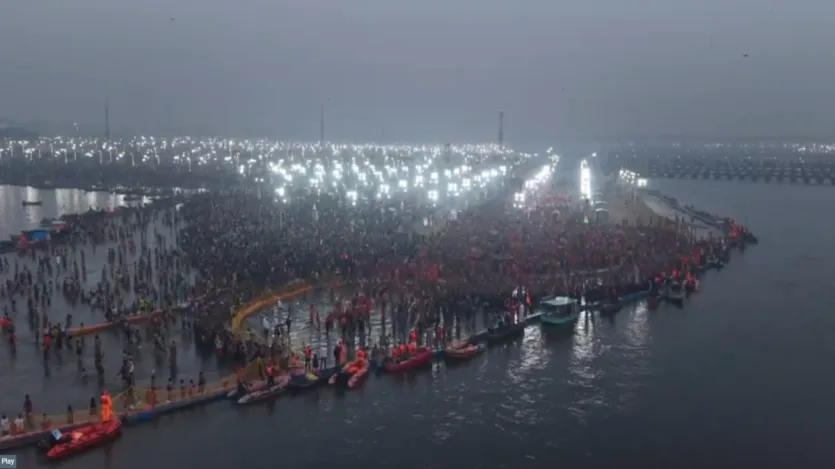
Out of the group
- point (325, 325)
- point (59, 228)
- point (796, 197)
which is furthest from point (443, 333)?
point (796, 197)

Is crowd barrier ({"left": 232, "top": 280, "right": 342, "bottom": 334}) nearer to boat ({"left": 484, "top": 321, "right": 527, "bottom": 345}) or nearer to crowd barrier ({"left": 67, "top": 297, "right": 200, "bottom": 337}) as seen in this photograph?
crowd barrier ({"left": 67, "top": 297, "right": 200, "bottom": 337})

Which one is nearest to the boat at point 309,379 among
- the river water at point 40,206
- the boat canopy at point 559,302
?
the boat canopy at point 559,302

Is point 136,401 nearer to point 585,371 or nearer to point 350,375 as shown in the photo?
point 350,375

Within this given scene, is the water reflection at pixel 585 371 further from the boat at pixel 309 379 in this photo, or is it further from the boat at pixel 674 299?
the boat at pixel 309 379

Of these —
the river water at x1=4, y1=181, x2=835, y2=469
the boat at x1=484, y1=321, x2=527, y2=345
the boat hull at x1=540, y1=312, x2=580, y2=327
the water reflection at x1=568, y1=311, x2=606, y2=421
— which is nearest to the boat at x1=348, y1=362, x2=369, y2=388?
the river water at x1=4, y1=181, x2=835, y2=469

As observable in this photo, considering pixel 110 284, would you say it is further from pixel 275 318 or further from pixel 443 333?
pixel 443 333

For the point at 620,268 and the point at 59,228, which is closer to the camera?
the point at 620,268

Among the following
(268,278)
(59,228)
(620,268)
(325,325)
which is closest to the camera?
(325,325)

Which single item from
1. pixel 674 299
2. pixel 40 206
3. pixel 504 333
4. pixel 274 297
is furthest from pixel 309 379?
pixel 40 206
